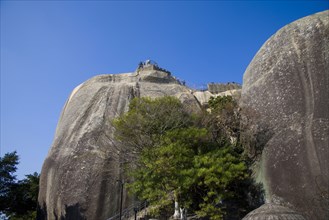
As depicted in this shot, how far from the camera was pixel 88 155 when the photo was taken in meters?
18.9

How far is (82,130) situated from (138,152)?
5.31 m

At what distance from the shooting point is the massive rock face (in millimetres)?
12914

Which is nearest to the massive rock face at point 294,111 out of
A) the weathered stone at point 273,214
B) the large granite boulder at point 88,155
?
the weathered stone at point 273,214

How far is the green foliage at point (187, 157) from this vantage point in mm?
13594

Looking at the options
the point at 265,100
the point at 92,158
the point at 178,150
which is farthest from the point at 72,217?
the point at 265,100

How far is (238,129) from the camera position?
17.1 metres

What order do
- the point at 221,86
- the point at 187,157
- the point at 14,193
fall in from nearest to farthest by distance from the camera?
the point at 187,157
the point at 14,193
the point at 221,86

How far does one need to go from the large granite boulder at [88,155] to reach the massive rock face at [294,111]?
18.2 ft

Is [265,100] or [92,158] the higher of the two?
[265,100]

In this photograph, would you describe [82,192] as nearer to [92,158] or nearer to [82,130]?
[92,158]

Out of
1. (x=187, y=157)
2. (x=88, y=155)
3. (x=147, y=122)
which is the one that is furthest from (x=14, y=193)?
(x=187, y=157)

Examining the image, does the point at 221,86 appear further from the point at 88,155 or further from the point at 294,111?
the point at 294,111

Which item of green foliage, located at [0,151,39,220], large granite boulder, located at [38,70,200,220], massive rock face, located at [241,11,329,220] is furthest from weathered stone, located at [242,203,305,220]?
green foliage, located at [0,151,39,220]

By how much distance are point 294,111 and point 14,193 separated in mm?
17933
